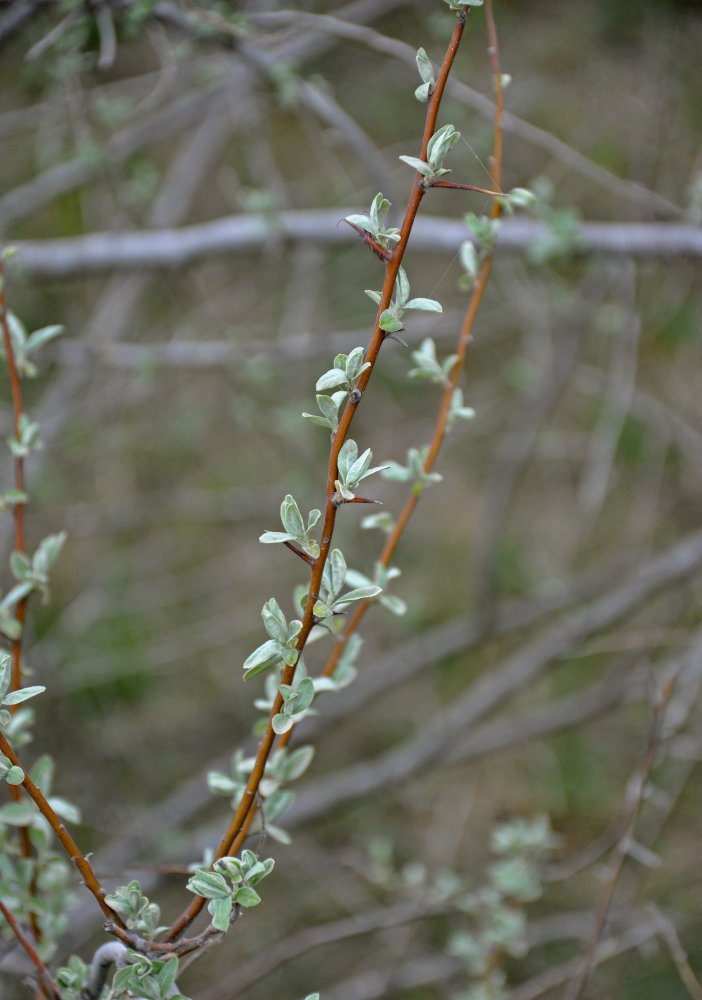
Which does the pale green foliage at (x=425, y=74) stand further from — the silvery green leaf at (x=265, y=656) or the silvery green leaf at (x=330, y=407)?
the silvery green leaf at (x=265, y=656)

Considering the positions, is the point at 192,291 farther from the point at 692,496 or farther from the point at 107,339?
the point at 692,496

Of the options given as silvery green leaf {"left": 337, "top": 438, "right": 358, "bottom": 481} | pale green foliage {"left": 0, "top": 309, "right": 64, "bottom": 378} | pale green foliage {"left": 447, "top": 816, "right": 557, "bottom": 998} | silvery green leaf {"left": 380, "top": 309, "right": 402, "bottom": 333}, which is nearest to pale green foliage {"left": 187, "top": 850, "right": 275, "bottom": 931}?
silvery green leaf {"left": 337, "top": 438, "right": 358, "bottom": 481}

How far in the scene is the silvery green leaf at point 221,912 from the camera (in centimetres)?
58

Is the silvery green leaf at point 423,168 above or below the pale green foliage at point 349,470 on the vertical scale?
above

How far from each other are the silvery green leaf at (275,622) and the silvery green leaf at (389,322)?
0.24 m

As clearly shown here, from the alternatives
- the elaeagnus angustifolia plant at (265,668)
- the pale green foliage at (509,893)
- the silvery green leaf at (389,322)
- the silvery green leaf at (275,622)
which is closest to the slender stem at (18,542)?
the elaeagnus angustifolia plant at (265,668)

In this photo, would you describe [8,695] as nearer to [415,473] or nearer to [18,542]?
[18,542]

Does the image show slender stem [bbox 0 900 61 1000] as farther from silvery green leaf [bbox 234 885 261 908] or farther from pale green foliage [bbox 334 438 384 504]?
pale green foliage [bbox 334 438 384 504]

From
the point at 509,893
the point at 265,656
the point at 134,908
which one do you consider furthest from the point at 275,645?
the point at 509,893

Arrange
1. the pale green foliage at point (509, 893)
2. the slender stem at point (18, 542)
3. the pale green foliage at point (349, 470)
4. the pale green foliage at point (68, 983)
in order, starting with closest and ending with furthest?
1. the pale green foliage at point (349, 470)
2. the pale green foliage at point (68, 983)
3. the slender stem at point (18, 542)
4. the pale green foliage at point (509, 893)

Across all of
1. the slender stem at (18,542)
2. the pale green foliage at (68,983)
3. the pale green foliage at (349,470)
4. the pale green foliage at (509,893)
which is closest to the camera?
the pale green foliage at (349,470)

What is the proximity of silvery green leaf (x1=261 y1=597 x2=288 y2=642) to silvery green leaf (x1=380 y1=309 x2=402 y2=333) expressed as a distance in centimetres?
24

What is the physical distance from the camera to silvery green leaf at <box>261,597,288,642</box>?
1.96 feet

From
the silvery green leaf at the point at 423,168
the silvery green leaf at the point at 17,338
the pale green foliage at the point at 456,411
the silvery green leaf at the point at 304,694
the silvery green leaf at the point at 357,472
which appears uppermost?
the silvery green leaf at the point at 17,338
